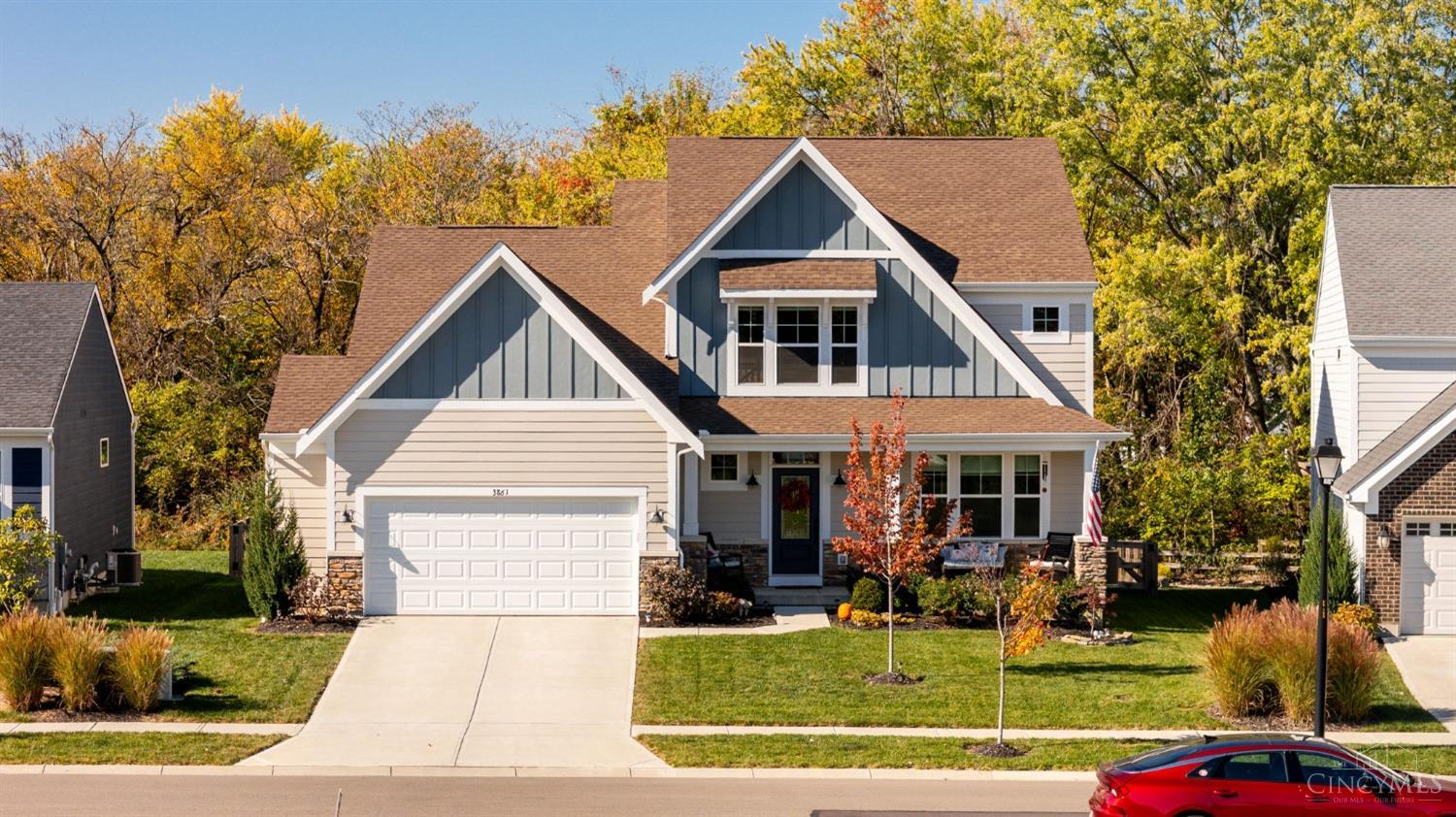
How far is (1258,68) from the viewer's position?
36219mm

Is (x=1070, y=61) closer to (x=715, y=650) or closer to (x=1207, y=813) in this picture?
(x=715, y=650)

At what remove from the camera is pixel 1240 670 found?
21312mm

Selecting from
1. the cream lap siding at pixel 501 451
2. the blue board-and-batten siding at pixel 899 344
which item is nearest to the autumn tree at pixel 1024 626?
the cream lap siding at pixel 501 451

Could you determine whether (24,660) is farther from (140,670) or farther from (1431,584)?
(1431,584)

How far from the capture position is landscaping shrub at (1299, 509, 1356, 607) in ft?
86.4

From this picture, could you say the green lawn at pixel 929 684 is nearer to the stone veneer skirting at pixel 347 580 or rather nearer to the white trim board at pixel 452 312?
the white trim board at pixel 452 312

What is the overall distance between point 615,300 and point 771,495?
505 cm

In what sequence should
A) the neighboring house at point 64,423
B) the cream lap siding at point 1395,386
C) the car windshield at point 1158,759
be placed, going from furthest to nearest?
the cream lap siding at point 1395,386
the neighboring house at point 64,423
the car windshield at point 1158,759

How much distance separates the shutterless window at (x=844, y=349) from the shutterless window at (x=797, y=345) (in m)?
0.31

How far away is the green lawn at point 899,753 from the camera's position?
19.0 meters

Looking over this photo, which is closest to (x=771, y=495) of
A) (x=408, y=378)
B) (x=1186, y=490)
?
(x=408, y=378)

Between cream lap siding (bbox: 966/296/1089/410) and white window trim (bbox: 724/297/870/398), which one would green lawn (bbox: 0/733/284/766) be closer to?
white window trim (bbox: 724/297/870/398)

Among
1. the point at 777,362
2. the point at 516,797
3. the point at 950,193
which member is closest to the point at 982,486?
the point at 777,362

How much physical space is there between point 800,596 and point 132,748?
12821 millimetres
